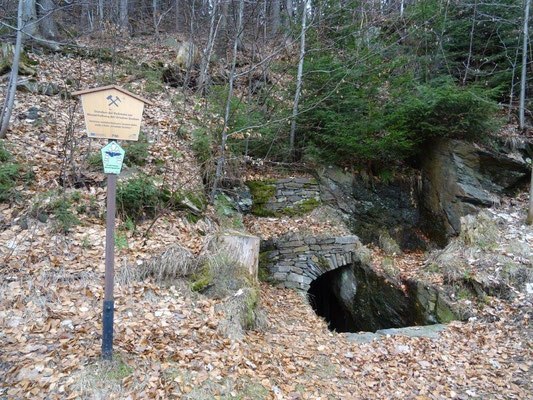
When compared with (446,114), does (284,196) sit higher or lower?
lower

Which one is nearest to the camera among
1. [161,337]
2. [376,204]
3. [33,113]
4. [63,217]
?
[161,337]

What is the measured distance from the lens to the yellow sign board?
3.03 meters

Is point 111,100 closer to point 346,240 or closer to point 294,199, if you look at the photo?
point 294,199

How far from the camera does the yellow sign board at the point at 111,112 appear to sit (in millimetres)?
3027

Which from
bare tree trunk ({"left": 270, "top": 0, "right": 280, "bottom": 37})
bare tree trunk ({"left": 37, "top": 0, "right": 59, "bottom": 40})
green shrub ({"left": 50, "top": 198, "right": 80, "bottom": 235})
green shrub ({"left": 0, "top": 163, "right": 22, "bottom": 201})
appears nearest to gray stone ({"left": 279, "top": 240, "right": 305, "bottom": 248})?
green shrub ({"left": 50, "top": 198, "right": 80, "bottom": 235})

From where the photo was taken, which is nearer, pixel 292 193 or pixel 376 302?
pixel 376 302

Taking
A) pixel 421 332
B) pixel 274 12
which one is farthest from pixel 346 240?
pixel 274 12

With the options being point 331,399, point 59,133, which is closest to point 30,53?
point 59,133

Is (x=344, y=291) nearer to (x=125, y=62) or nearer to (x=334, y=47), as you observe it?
(x=334, y=47)

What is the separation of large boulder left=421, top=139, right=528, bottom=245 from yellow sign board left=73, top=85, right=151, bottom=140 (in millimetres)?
8194

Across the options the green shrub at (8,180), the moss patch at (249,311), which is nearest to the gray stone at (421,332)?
the moss patch at (249,311)

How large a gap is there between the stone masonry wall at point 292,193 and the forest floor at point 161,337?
2.31 m

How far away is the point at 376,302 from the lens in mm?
7328

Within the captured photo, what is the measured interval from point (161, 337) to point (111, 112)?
7.94ft
